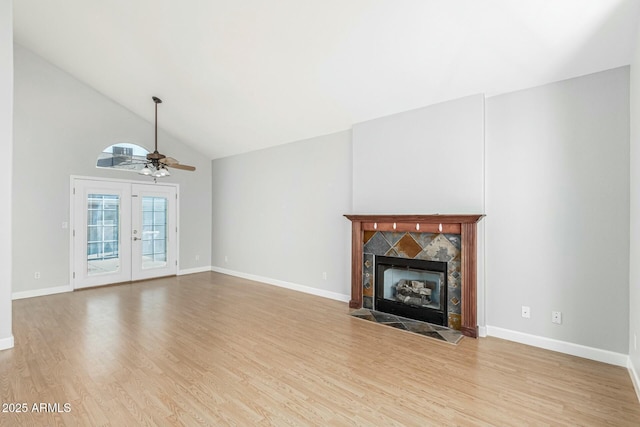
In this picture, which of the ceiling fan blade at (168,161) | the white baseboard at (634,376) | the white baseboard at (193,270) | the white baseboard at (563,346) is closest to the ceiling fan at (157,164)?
the ceiling fan blade at (168,161)

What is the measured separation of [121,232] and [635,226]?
24.8ft

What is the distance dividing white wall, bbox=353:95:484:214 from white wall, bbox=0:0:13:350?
4.03 metres

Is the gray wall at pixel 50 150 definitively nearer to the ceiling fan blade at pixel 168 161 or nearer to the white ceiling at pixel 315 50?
the white ceiling at pixel 315 50

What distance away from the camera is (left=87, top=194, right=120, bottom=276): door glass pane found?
233 inches

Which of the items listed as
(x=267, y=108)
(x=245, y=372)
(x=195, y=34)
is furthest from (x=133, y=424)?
(x=267, y=108)

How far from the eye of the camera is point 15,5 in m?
4.20

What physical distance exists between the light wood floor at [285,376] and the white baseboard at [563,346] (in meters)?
0.09

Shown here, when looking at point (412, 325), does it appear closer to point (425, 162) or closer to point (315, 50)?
point (425, 162)

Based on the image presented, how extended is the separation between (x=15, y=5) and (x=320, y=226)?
524 centimetres

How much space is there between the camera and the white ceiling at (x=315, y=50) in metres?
2.73

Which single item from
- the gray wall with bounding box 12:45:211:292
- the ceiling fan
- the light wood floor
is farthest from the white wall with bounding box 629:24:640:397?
the gray wall with bounding box 12:45:211:292

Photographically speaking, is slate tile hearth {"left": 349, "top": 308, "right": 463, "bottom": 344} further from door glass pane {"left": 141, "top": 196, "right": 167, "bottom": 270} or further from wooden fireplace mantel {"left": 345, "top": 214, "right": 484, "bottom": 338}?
door glass pane {"left": 141, "top": 196, "right": 167, "bottom": 270}

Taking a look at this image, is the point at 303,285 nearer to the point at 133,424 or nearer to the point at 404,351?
the point at 404,351

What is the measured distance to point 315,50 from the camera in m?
3.57
